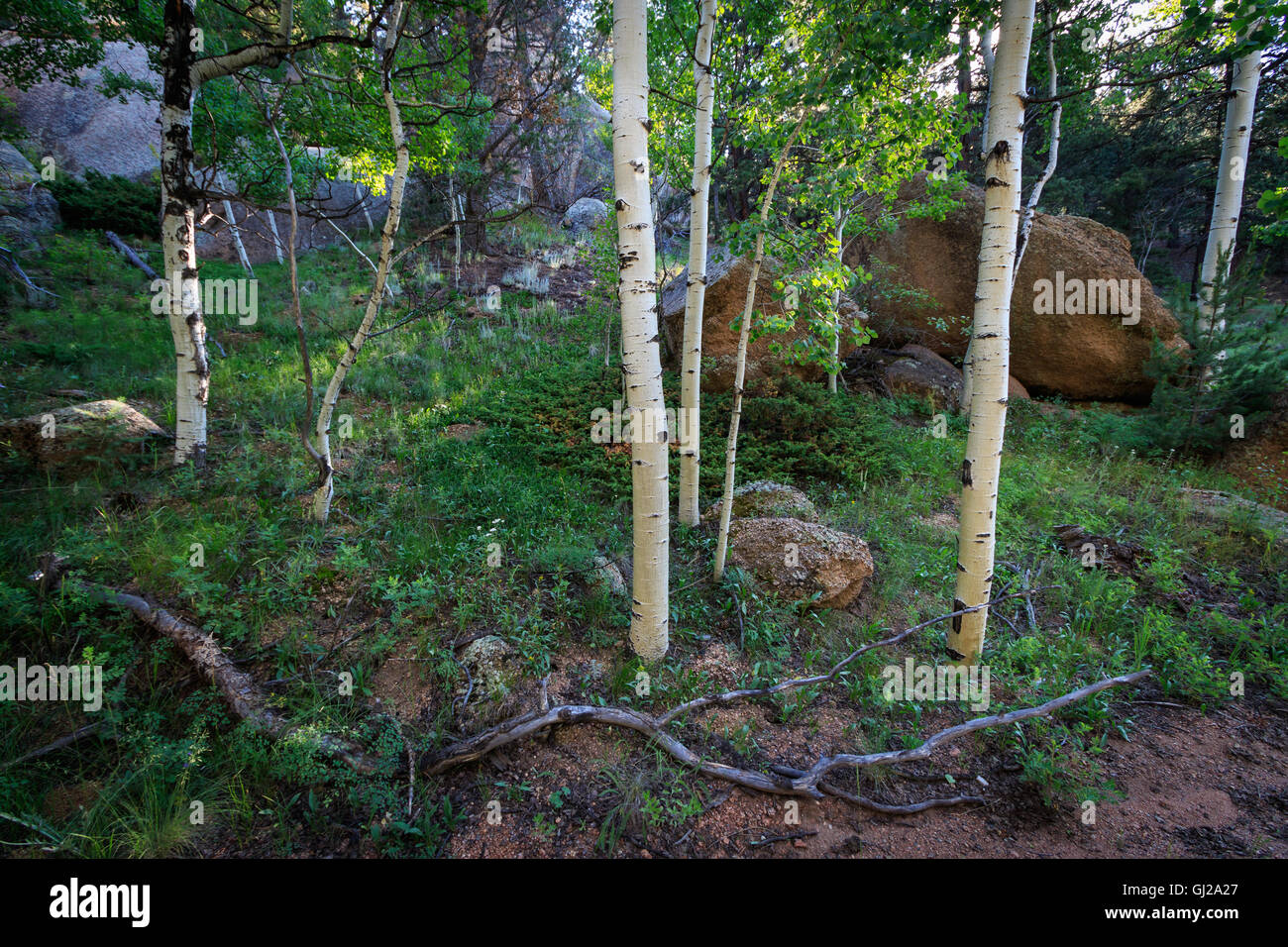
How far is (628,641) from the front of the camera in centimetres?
384

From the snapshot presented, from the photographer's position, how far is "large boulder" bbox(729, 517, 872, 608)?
173 inches

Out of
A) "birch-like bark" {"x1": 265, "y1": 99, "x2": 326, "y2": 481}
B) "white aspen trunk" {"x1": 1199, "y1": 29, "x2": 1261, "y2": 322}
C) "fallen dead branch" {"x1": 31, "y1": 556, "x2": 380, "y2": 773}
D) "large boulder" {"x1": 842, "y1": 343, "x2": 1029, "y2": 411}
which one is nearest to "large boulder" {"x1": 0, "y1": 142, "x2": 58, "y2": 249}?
"birch-like bark" {"x1": 265, "y1": 99, "x2": 326, "y2": 481}

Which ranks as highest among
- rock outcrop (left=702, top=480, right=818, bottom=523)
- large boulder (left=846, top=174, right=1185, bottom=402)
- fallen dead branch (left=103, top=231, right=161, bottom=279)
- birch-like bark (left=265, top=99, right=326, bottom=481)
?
fallen dead branch (left=103, top=231, right=161, bottom=279)

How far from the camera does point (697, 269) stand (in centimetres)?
499

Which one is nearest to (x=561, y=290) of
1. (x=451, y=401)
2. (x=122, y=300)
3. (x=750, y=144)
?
(x=451, y=401)

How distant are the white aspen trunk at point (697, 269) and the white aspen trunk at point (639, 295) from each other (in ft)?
5.27

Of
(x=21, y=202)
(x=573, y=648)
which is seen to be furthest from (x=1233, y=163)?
(x=21, y=202)

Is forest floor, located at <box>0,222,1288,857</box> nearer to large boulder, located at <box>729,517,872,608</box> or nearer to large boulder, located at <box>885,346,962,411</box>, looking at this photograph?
large boulder, located at <box>729,517,872,608</box>

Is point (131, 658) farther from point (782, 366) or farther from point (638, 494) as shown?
point (782, 366)

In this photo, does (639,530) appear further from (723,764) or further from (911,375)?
(911,375)

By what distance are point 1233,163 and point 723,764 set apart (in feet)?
37.1

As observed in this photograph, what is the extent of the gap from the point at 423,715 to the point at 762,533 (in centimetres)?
311

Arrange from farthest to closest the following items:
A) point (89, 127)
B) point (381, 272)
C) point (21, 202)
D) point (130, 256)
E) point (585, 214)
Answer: point (585, 214) < point (89, 127) < point (130, 256) < point (21, 202) < point (381, 272)

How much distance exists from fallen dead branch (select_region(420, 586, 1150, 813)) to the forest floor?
0.08 m
